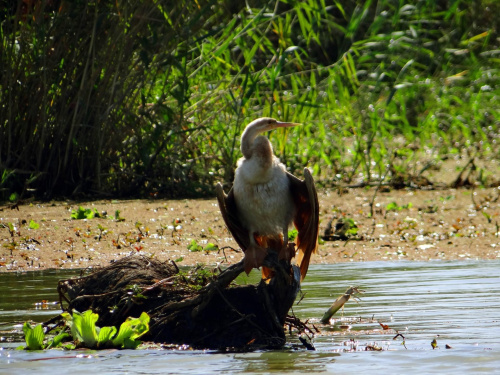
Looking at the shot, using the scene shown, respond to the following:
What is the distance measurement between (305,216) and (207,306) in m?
1.05

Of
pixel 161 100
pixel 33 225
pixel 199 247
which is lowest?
pixel 199 247

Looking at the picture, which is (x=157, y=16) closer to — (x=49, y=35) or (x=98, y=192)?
(x=49, y=35)

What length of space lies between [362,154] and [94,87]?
3.45 metres

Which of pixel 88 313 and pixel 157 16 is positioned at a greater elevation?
pixel 157 16

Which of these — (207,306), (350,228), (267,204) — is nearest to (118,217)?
(350,228)

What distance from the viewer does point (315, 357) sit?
489 centimetres

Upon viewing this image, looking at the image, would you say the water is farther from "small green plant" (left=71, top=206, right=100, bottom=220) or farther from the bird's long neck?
"small green plant" (left=71, top=206, right=100, bottom=220)

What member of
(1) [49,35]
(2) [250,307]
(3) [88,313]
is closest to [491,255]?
(2) [250,307]

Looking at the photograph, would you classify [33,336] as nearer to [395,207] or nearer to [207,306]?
[207,306]

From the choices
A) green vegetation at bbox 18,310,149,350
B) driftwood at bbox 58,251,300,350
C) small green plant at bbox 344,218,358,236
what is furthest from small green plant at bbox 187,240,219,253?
green vegetation at bbox 18,310,149,350

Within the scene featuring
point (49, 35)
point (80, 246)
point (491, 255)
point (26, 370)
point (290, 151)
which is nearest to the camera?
point (26, 370)

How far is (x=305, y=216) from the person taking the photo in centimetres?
604

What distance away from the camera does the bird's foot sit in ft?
17.4

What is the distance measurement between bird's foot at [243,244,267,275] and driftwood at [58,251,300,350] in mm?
→ 35
